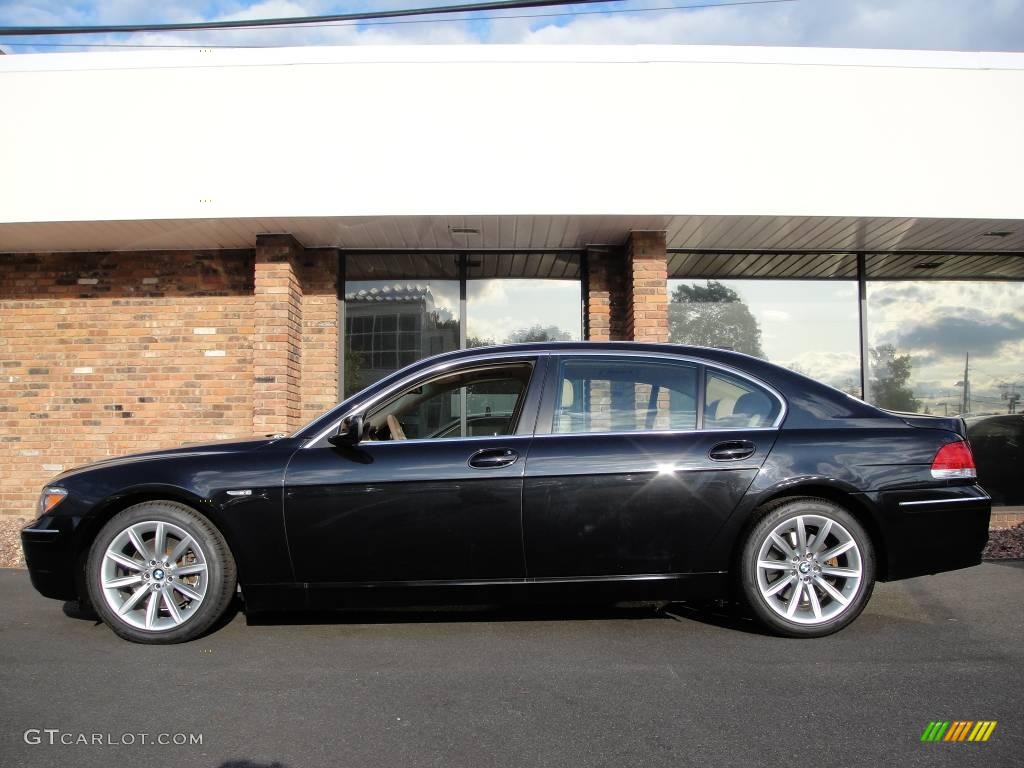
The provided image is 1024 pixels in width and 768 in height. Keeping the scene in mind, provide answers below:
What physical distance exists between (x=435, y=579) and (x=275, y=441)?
111cm

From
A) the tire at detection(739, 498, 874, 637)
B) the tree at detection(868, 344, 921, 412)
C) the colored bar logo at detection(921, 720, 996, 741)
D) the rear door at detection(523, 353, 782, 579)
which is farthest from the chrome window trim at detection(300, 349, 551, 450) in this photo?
the tree at detection(868, 344, 921, 412)

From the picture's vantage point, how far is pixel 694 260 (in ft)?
29.3

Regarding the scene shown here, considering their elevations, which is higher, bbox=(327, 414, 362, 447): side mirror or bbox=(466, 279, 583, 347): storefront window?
bbox=(466, 279, 583, 347): storefront window

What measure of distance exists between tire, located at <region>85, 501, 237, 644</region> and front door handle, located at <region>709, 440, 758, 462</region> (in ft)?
8.20

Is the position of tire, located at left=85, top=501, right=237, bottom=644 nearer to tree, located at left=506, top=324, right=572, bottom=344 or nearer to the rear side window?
the rear side window

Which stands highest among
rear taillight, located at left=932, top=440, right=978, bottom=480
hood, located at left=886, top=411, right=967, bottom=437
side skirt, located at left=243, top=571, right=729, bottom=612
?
hood, located at left=886, top=411, right=967, bottom=437

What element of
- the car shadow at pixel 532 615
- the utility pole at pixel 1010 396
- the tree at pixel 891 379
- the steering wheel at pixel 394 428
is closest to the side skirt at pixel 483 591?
the car shadow at pixel 532 615

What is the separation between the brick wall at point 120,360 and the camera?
27.6 ft

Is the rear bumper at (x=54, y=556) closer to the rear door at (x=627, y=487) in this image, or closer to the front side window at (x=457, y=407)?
the front side window at (x=457, y=407)

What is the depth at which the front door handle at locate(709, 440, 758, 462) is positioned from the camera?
13.0 feet

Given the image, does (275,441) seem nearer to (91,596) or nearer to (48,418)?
(91,596)

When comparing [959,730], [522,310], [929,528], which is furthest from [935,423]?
[522,310]

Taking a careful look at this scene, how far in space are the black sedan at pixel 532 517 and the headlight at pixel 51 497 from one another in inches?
0.5

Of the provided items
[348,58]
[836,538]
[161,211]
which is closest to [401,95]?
[348,58]
